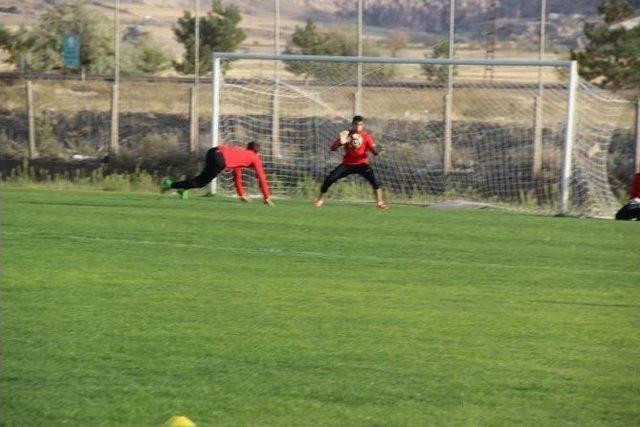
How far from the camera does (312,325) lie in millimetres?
10844

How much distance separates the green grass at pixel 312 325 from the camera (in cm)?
801

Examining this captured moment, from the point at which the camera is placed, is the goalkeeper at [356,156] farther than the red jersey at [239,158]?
Yes

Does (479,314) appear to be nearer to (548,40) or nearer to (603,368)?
(603,368)

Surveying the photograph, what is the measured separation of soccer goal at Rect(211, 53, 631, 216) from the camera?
26.0m

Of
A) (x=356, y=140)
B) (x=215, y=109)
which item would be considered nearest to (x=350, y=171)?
(x=356, y=140)

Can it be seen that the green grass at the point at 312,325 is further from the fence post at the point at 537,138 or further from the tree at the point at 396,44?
the tree at the point at 396,44

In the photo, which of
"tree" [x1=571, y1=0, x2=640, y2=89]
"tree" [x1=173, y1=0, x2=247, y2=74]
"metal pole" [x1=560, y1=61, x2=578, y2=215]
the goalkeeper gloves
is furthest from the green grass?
"tree" [x1=173, y1=0, x2=247, y2=74]

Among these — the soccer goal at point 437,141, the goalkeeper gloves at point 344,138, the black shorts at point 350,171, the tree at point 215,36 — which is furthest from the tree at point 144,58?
the goalkeeper gloves at point 344,138

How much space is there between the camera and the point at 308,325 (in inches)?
427

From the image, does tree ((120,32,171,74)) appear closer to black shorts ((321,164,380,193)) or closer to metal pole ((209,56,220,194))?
metal pole ((209,56,220,194))

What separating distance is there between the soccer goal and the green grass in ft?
22.5

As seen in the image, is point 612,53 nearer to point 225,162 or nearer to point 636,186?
point 636,186

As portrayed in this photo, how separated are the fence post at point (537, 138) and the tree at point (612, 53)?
1125 centimetres

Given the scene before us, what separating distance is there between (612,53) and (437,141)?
10.2m
